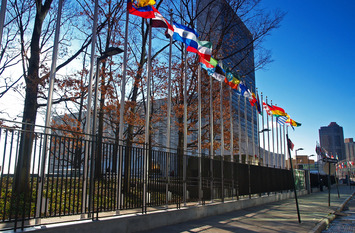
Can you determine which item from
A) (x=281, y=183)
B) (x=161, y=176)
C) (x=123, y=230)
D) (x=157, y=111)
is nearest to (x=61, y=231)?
(x=123, y=230)

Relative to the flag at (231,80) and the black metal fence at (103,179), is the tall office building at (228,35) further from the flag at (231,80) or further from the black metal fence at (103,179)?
the black metal fence at (103,179)

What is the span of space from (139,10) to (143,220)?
7.24 m

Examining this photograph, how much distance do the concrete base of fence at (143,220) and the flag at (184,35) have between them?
7.04 meters

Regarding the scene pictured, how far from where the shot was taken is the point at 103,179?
29.7 feet

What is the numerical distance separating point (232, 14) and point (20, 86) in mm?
16186

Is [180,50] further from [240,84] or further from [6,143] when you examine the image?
[6,143]

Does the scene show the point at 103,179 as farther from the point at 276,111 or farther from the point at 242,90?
the point at 276,111

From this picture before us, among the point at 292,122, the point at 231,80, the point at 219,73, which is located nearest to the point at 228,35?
the point at 231,80

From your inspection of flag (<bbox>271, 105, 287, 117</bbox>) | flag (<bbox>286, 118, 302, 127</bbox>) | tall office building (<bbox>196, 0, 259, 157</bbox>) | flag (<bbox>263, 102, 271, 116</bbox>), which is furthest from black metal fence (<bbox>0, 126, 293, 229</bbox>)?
flag (<bbox>286, 118, 302, 127</bbox>)

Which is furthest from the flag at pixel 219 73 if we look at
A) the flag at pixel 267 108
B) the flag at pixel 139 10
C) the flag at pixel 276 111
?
the flag at pixel 276 111

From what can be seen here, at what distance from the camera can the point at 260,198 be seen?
62.3 ft

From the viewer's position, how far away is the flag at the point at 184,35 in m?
12.8

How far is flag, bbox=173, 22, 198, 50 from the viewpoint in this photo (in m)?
12.8

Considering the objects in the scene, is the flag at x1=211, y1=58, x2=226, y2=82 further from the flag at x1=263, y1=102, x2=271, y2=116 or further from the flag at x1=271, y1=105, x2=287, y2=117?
the flag at x1=271, y1=105, x2=287, y2=117
